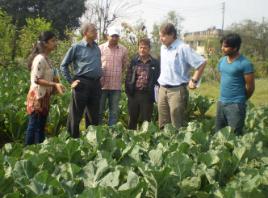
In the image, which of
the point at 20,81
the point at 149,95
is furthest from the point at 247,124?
the point at 20,81

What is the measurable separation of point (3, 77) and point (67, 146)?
8.19 m

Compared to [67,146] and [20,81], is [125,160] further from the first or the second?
[20,81]

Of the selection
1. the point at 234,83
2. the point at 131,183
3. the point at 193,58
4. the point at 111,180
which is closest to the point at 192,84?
the point at 193,58

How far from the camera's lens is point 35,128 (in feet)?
18.5

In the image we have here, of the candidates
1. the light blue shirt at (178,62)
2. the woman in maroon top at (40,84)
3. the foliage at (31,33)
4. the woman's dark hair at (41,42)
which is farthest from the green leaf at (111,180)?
the foliage at (31,33)

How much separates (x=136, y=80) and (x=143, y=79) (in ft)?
0.38

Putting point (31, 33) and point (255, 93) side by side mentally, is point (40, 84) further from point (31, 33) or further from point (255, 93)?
point (31, 33)

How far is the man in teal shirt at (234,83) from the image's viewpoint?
5121 millimetres

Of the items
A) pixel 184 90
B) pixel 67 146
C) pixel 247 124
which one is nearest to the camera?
pixel 67 146

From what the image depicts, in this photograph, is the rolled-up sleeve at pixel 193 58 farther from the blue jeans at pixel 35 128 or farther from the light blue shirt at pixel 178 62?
the blue jeans at pixel 35 128

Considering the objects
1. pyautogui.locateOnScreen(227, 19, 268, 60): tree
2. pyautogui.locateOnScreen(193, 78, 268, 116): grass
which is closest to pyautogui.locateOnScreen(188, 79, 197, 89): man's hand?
pyautogui.locateOnScreen(193, 78, 268, 116): grass

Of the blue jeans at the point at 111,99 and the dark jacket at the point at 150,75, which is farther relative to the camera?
the blue jeans at the point at 111,99

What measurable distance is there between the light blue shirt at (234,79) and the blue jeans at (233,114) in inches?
2.4

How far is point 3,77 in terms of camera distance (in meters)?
11.6
